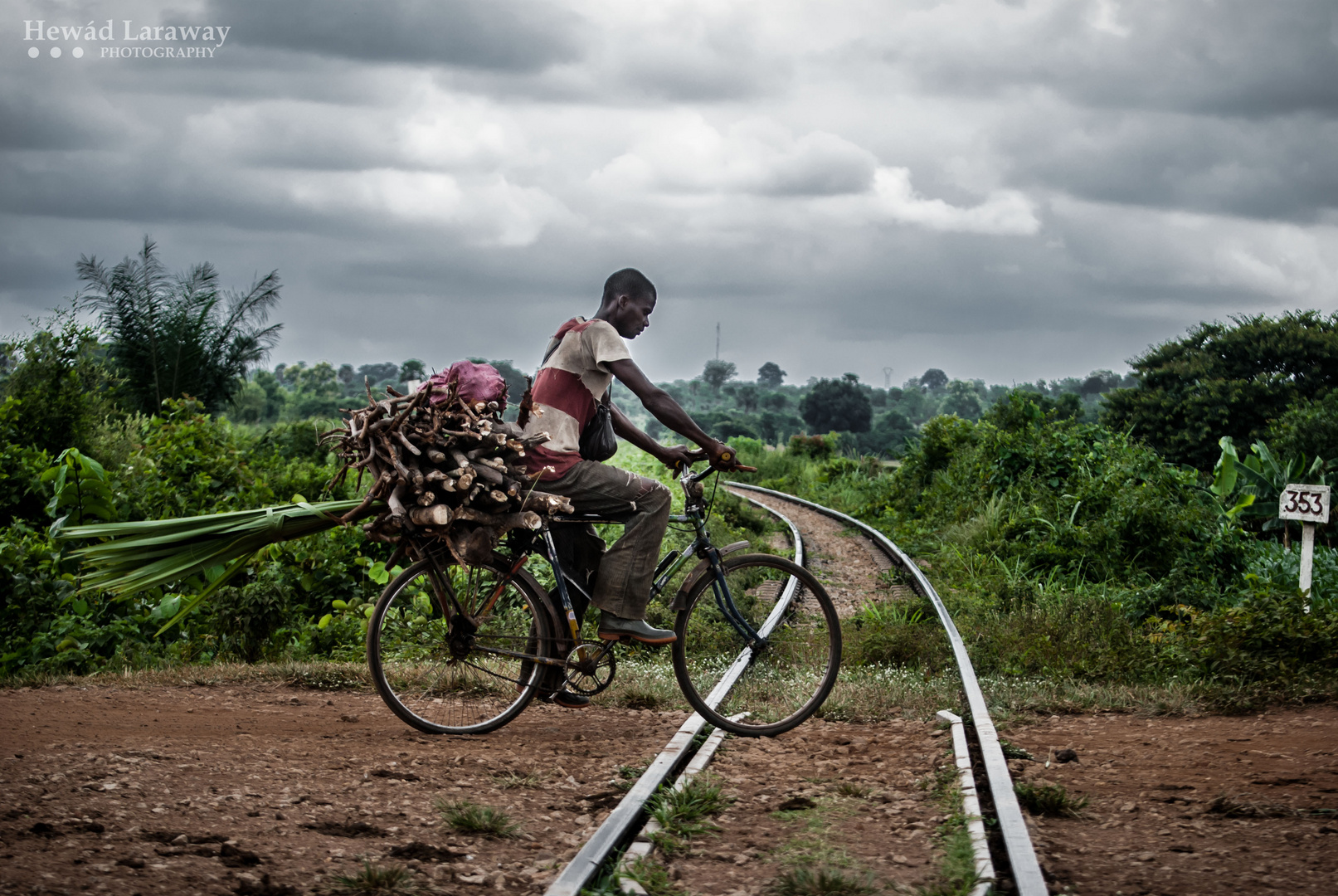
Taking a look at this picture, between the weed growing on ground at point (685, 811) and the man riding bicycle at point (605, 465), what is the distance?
3.03ft

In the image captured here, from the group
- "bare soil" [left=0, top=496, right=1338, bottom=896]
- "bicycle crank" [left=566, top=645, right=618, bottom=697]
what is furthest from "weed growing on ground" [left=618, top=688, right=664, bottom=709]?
"bicycle crank" [left=566, top=645, right=618, bottom=697]

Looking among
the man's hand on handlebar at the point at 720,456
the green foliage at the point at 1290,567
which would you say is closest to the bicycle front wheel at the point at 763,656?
the man's hand on handlebar at the point at 720,456

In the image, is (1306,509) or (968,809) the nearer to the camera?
(968,809)

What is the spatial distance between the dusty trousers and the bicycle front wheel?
0.31 m

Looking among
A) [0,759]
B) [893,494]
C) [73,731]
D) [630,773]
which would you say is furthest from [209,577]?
[893,494]

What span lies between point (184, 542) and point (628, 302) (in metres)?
2.47

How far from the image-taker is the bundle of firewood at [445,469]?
4809 millimetres

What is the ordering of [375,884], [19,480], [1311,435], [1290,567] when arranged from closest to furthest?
[375,884], [19,480], [1290,567], [1311,435]

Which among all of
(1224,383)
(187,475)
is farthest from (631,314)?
(1224,383)

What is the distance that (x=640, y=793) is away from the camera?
14.0 ft

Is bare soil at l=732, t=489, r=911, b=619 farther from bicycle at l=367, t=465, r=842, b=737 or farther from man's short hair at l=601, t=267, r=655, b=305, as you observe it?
man's short hair at l=601, t=267, r=655, b=305

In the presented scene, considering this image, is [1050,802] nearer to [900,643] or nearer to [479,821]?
[479,821]

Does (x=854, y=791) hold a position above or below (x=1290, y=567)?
below

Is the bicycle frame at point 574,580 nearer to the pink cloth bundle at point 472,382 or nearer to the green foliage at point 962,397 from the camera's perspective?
the pink cloth bundle at point 472,382
